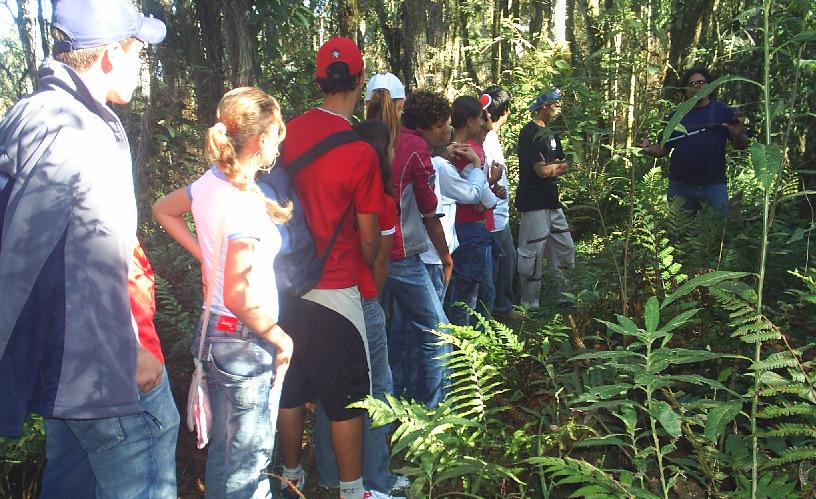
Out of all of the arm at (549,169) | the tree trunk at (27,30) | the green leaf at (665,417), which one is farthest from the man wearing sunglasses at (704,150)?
the tree trunk at (27,30)

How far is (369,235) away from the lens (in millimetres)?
3615

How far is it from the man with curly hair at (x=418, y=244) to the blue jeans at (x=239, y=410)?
1630 millimetres

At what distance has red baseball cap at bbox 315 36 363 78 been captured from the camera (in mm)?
3750

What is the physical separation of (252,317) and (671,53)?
12.3 m

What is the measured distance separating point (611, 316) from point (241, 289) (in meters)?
2.76

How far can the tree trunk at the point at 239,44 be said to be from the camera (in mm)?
5891

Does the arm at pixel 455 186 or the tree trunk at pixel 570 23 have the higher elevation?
the tree trunk at pixel 570 23

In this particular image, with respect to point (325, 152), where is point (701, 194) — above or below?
below

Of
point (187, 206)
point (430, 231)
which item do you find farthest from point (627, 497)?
point (430, 231)

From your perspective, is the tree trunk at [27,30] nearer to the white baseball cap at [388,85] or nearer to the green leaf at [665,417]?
the white baseball cap at [388,85]

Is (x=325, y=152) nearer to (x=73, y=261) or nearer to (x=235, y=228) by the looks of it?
(x=235, y=228)

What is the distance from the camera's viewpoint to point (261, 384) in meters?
3.11

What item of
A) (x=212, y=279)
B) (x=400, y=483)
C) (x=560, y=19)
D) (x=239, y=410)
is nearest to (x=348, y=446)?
(x=400, y=483)

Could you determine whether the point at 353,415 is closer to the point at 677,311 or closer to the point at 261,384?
the point at 261,384
